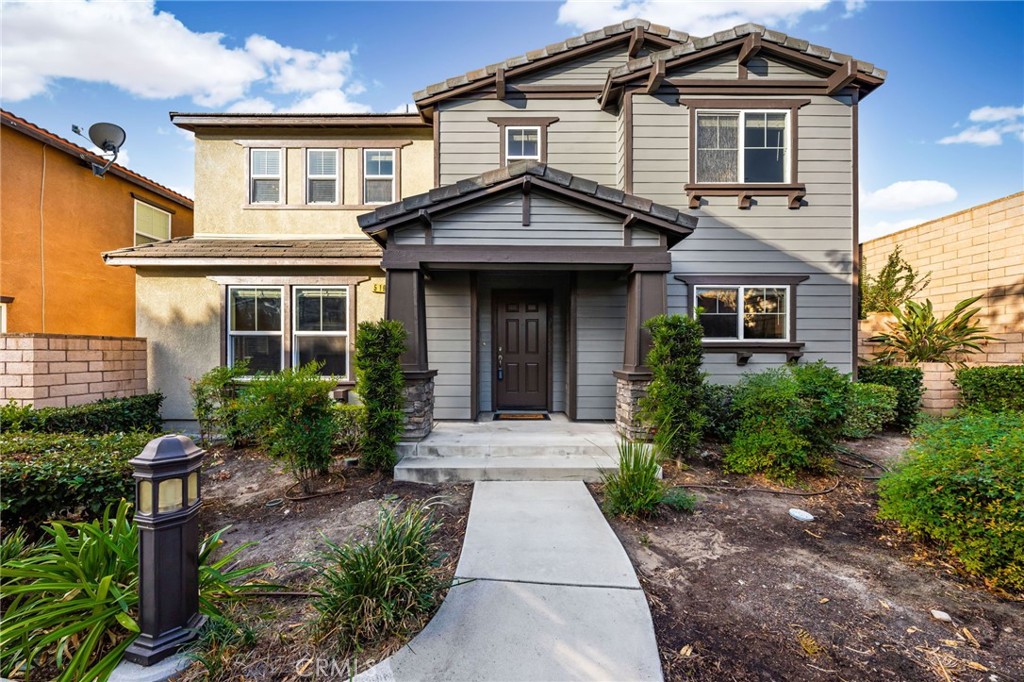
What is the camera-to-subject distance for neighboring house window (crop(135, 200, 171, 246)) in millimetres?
10039

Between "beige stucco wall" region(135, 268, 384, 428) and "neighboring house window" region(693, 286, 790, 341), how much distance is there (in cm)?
638

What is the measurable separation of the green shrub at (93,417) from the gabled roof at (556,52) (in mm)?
6867

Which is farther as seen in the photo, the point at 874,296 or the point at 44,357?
Result: the point at 874,296

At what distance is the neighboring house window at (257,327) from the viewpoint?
751 centimetres

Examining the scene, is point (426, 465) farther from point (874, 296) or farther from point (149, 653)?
point (874, 296)

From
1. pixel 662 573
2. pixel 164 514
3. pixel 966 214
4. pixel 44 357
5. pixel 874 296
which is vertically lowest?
pixel 662 573

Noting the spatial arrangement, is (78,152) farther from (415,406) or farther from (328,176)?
(415,406)

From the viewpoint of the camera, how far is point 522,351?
25.3ft

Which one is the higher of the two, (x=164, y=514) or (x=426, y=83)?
(x=426, y=83)

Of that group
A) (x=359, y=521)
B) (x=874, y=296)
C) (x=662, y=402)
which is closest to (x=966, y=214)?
(x=874, y=296)

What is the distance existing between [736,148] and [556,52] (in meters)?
3.56

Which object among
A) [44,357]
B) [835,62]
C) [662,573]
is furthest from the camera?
[835,62]

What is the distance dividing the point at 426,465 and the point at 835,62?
9.06 m

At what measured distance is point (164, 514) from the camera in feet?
7.05
